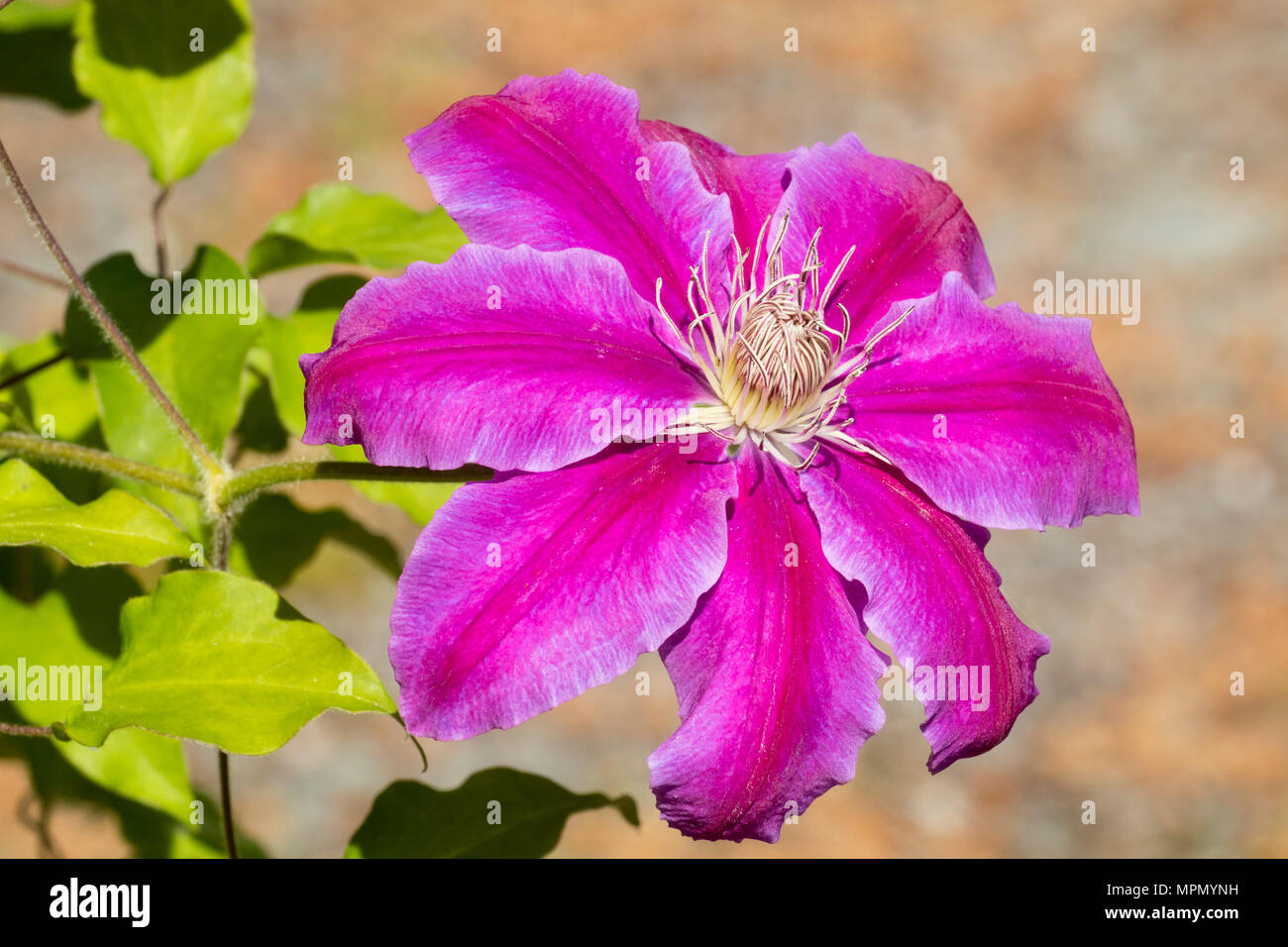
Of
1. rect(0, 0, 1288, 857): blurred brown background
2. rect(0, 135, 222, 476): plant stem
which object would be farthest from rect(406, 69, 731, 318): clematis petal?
rect(0, 0, 1288, 857): blurred brown background

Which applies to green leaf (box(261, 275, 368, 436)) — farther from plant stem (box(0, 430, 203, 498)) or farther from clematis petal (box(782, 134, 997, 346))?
clematis petal (box(782, 134, 997, 346))

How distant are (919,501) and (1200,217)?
4224 mm

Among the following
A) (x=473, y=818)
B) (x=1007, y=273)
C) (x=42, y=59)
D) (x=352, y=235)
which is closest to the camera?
(x=473, y=818)

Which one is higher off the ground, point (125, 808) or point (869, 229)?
point (869, 229)

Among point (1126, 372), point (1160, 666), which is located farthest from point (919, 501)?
point (1126, 372)

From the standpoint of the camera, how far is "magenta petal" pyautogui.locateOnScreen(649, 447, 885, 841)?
1.04 metres

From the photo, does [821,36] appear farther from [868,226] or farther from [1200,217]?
[868,226]

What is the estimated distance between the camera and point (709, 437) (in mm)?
1192

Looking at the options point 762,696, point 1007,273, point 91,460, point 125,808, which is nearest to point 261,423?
point 91,460

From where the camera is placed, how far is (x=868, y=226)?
1.31 metres

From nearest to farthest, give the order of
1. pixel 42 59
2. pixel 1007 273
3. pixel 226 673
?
1. pixel 226 673
2. pixel 42 59
3. pixel 1007 273

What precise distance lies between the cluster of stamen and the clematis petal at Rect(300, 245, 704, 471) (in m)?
0.10

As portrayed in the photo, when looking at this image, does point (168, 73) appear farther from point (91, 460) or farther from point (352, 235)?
point (91, 460)

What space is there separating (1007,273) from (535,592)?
3975 mm
